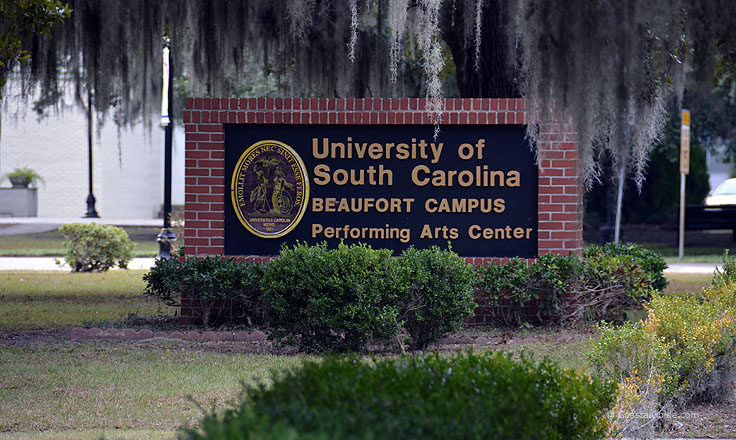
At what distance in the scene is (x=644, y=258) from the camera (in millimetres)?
9781

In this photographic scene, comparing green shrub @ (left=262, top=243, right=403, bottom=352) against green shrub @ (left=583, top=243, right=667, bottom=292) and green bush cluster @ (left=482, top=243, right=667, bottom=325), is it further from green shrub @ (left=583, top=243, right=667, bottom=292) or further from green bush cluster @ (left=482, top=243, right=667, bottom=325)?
green shrub @ (left=583, top=243, right=667, bottom=292)

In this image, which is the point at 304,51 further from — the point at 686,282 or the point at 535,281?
the point at 686,282

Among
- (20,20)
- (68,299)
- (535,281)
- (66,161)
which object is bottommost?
(68,299)

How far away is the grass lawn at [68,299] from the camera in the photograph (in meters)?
10.3

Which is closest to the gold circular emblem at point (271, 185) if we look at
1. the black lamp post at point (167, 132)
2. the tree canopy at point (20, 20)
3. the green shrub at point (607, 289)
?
the tree canopy at point (20, 20)

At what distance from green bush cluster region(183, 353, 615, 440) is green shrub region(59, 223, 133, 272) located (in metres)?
14.3

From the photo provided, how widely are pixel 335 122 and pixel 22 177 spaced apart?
3043 cm

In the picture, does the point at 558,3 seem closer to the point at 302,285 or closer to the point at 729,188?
the point at 302,285

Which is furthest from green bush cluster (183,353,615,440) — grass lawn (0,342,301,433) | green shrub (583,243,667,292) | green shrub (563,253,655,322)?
green shrub (583,243,667,292)

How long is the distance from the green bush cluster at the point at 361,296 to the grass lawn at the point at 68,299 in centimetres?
318

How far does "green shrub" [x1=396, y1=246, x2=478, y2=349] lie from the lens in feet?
25.4

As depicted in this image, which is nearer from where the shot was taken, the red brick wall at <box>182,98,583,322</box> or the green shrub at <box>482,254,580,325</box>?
the green shrub at <box>482,254,580,325</box>

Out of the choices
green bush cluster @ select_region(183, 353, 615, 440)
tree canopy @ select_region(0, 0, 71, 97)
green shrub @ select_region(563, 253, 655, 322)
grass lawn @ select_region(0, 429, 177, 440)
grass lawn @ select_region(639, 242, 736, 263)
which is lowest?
grass lawn @ select_region(639, 242, 736, 263)

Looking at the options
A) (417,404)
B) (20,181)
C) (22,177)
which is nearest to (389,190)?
(417,404)
